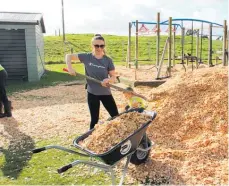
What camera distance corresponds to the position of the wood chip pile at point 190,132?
4.21 meters

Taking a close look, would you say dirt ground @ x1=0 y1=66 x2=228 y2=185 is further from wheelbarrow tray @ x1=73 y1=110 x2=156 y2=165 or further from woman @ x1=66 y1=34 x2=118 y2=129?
woman @ x1=66 y1=34 x2=118 y2=129

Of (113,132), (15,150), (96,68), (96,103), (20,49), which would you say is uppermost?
(20,49)

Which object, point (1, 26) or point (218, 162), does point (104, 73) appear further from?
point (1, 26)

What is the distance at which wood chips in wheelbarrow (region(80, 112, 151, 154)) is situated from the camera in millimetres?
3809

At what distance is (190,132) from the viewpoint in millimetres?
5457

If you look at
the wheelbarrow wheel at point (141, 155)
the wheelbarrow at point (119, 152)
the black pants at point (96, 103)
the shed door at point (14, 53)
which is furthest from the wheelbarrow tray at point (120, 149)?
the shed door at point (14, 53)

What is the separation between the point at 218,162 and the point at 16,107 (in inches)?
243

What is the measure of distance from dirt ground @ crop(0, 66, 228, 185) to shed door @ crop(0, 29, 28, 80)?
6.20 m

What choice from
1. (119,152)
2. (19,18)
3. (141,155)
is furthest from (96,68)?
(19,18)

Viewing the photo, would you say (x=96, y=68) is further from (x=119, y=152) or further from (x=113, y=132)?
(x=119, y=152)

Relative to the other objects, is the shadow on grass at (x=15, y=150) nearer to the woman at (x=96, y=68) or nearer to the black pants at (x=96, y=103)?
the black pants at (x=96, y=103)

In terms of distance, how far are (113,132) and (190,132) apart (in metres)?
2.01

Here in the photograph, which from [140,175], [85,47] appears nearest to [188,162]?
[140,175]

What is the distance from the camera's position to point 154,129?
223 inches
